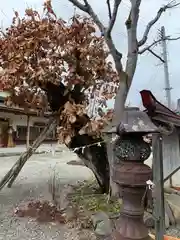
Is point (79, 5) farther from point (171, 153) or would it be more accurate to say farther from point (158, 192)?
point (158, 192)

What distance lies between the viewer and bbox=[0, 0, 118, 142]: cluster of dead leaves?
5348 millimetres

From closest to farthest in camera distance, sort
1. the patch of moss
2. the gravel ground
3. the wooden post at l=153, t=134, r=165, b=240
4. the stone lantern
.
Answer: the stone lantern, the wooden post at l=153, t=134, r=165, b=240, the gravel ground, the patch of moss

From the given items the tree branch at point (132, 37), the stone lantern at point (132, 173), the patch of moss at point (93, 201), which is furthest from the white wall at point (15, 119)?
the stone lantern at point (132, 173)

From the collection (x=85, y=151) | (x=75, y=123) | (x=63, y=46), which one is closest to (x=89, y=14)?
(x=63, y=46)

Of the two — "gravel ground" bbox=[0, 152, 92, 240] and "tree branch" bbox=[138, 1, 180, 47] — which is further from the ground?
"tree branch" bbox=[138, 1, 180, 47]

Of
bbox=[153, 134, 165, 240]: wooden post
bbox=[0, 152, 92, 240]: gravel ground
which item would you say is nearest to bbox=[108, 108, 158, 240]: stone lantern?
bbox=[153, 134, 165, 240]: wooden post

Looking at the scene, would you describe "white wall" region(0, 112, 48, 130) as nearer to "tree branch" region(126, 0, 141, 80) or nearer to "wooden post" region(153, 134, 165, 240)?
"tree branch" region(126, 0, 141, 80)

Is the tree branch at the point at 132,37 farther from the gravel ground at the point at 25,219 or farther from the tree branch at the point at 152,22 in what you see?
the gravel ground at the point at 25,219

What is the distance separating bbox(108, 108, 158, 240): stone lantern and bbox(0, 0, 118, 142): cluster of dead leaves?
2844 mm

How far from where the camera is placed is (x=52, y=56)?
544cm

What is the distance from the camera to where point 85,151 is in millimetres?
5957

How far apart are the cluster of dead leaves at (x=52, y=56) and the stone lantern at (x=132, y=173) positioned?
9.33 feet

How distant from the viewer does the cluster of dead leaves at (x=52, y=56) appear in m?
5.35

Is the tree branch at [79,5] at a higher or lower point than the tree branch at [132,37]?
higher
